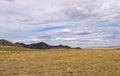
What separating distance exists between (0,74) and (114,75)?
11984 millimetres

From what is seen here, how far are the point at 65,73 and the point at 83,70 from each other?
2778mm

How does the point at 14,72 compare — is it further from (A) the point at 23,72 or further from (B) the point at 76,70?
(B) the point at 76,70

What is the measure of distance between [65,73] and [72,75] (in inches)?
54.0

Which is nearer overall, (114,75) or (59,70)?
(114,75)

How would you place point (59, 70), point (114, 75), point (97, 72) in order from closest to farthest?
point (114, 75) < point (97, 72) < point (59, 70)

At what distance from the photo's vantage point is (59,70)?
33562 millimetres

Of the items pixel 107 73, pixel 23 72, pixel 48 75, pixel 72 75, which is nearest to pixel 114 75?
pixel 107 73

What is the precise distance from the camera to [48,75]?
3033cm

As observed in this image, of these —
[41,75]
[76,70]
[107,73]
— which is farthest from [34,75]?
[107,73]

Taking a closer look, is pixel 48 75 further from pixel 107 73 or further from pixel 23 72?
pixel 107 73

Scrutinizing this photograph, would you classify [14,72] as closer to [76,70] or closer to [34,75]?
[34,75]

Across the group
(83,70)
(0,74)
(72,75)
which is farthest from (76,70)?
(0,74)

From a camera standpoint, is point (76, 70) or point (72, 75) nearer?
point (72, 75)

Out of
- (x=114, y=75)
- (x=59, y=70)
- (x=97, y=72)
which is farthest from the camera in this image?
(x=59, y=70)
